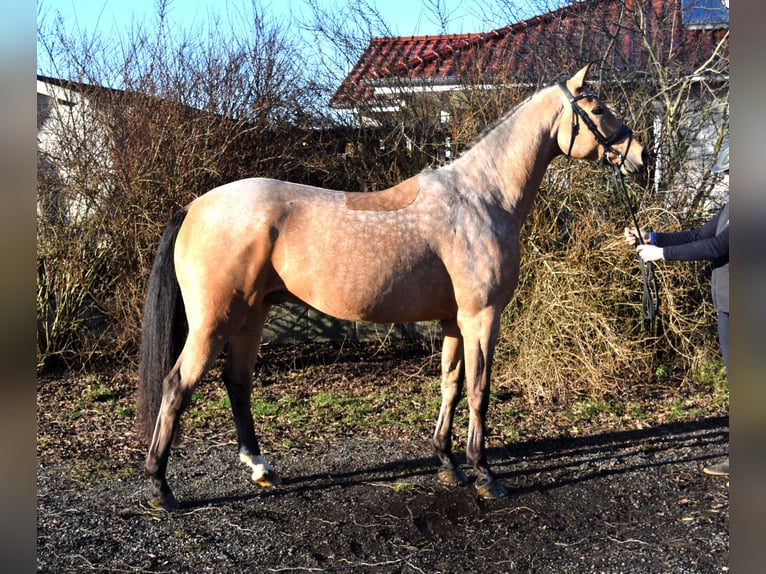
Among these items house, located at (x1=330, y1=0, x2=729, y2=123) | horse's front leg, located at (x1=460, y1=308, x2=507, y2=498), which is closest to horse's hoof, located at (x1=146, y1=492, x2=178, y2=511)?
horse's front leg, located at (x1=460, y1=308, x2=507, y2=498)

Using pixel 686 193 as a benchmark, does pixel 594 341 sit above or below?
below

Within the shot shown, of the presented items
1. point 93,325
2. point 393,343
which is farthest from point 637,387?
point 93,325

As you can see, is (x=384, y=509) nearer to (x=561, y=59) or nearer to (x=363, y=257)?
(x=363, y=257)

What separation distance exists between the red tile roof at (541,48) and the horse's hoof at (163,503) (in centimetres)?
528

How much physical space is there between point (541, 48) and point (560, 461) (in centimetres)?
526

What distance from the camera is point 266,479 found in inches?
163

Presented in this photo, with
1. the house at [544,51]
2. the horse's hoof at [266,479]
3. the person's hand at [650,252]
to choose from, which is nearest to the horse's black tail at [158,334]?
the horse's hoof at [266,479]

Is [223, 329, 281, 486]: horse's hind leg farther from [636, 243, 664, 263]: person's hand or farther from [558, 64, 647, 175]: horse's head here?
[636, 243, 664, 263]: person's hand

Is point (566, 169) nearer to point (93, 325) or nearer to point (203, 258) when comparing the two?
point (203, 258)

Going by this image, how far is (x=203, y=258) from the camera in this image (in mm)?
3762

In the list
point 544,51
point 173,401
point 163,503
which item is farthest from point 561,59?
point 163,503
